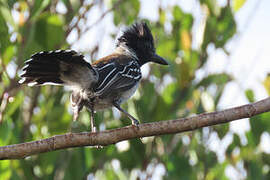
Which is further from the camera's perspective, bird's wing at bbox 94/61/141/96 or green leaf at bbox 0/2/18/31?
bird's wing at bbox 94/61/141/96

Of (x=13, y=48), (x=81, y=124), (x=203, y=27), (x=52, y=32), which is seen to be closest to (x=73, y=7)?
(x=52, y=32)

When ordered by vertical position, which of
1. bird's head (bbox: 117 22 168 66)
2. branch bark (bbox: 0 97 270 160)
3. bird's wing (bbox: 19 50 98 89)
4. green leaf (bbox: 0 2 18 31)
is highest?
bird's head (bbox: 117 22 168 66)

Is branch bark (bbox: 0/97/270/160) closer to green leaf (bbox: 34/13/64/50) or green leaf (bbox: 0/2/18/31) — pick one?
green leaf (bbox: 0/2/18/31)

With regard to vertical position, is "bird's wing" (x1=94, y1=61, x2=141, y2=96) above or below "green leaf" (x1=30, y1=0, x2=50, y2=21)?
below

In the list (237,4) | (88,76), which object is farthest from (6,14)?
(237,4)

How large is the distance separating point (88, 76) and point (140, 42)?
1435mm

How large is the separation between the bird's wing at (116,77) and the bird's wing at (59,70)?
11cm

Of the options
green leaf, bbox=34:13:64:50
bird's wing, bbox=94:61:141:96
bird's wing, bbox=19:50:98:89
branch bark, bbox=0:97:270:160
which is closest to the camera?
branch bark, bbox=0:97:270:160

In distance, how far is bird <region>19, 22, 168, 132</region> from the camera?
379cm

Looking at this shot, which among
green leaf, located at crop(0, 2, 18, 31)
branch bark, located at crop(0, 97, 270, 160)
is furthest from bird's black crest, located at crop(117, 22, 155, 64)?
branch bark, located at crop(0, 97, 270, 160)

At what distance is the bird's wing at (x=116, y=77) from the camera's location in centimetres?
412

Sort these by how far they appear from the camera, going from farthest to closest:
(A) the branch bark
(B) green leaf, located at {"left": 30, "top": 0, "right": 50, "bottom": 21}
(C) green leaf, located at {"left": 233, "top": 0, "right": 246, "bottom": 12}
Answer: (C) green leaf, located at {"left": 233, "top": 0, "right": 246, "bottom": 12} < (B) green leaf, located at {"left": 30, "top": 0, "right": 50, "bottom": 21} < (A) the branch bark

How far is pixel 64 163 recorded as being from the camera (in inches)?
174

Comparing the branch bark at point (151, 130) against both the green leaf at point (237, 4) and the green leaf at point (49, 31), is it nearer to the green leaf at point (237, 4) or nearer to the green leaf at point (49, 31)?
the green leaf at point (49, 31)
